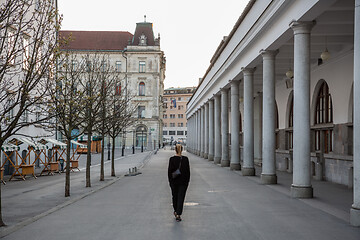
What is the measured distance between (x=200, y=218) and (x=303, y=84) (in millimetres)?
5572

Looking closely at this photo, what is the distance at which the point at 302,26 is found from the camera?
1245 cm

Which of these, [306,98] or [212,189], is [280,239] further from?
[212,189]

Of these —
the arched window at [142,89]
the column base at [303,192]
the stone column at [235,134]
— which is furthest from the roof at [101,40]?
the column base at [303,192]

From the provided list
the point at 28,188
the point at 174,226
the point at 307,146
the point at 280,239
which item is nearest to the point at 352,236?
the point at 280,239

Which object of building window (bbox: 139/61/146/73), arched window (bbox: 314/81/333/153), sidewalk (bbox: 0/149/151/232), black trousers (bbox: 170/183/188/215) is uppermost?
building window (bbox: 139/61/146/73)

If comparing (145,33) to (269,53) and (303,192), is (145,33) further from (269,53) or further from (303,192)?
(303,192)

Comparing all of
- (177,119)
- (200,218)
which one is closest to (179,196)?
(200,218)

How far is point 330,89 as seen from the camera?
1784cm

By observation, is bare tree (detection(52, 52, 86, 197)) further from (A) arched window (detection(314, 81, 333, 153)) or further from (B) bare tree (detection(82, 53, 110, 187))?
(A) arched window (detection(314, 81, 333, 153))

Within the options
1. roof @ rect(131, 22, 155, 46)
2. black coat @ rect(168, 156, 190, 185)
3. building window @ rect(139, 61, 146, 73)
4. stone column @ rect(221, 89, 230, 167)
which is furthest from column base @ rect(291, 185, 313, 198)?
roof @ rect(131, 22, 155, 46)

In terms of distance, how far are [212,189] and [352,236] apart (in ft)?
26.1

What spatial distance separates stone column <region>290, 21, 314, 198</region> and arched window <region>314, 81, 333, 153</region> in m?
6.00

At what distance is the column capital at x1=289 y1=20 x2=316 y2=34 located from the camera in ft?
40.7

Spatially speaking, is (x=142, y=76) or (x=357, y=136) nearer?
(x=357, y=136)
